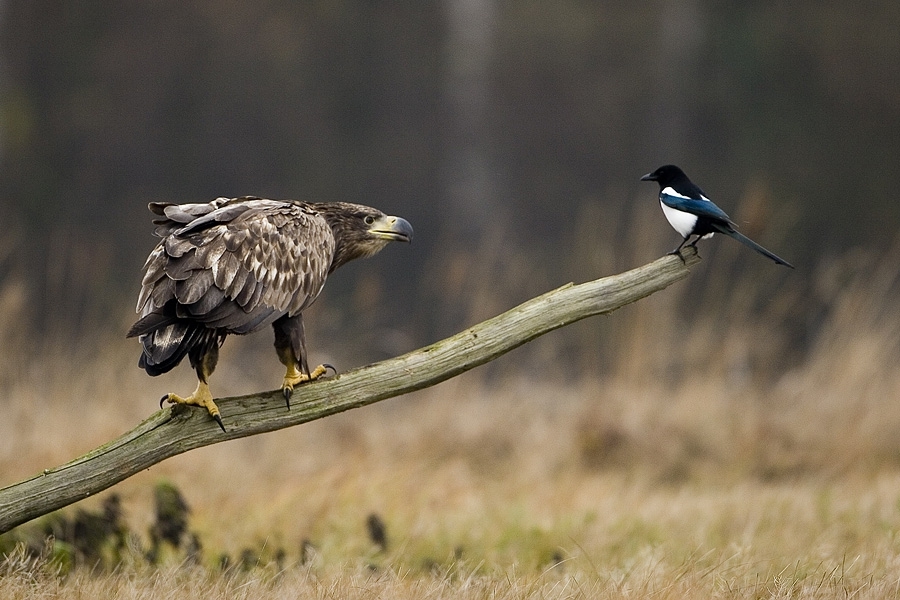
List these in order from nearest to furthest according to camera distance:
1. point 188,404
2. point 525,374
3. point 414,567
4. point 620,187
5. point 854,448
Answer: point 188,404 < point 414,567 < point 854,448 < point 525,374 < point 620,187

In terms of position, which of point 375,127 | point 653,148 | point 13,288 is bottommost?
point 13,288

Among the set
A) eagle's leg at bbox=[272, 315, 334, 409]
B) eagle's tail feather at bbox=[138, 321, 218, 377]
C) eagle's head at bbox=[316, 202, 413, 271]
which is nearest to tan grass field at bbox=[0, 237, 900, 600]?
eagle's leg at bbox=[272, 315, 334, 409]

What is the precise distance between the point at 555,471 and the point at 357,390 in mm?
3658

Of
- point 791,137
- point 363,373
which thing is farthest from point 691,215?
point 791,137

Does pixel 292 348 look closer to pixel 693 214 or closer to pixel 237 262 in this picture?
pixel 237 262

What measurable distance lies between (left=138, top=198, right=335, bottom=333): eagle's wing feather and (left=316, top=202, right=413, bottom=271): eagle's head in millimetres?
74

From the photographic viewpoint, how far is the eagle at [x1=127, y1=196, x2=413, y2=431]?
2.66 m

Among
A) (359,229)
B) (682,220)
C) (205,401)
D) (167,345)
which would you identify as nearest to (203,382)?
(205,401)

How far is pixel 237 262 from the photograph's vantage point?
280cm

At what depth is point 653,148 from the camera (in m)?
11.5

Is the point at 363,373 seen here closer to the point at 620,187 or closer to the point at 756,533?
the point at 756,533

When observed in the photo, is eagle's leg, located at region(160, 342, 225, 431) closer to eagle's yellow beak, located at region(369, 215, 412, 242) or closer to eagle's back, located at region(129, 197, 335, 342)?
eagle's back, located at region(129, 197, 335, 342)

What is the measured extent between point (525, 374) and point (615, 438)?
5.21 feet

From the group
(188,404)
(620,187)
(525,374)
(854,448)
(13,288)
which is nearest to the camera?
(188,404)
